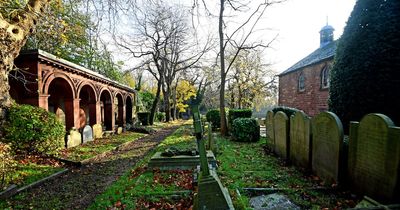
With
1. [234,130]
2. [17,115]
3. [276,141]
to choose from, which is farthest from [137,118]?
[276,141]

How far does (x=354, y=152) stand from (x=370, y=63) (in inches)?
107

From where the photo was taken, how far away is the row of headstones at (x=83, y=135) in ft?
35.7

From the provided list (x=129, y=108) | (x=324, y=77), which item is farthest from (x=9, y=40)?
(x=324, y=77)

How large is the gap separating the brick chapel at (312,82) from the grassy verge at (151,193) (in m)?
14.4

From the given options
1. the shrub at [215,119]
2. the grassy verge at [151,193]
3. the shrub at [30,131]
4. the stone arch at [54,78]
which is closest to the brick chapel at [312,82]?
the shrub at [215,119]

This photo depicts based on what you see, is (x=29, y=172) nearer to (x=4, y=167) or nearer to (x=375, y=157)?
(x=4, y=167)

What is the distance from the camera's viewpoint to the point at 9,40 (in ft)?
27.1

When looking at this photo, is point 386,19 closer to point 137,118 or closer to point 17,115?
point 17,115

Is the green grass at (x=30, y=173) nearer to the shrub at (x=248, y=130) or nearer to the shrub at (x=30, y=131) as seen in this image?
the shrub at (x=30, y=131)

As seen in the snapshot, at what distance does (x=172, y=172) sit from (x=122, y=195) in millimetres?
1908

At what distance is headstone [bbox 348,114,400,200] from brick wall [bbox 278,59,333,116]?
43.2 feet

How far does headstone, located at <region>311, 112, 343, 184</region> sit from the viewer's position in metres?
4.99

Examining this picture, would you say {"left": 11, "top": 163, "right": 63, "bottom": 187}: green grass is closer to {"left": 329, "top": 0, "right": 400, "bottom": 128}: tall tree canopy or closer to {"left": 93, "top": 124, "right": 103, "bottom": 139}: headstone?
{"left": 93, "top": 124, "right": 103, "bottom": 139}: headstone

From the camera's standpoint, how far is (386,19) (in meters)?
5.95
